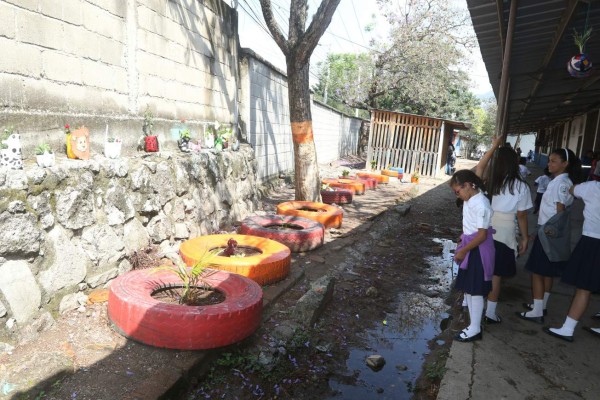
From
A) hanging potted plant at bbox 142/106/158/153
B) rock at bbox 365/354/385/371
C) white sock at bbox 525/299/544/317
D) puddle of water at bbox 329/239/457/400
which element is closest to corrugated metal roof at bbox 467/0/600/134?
white sock at bbox 525/299/544/317

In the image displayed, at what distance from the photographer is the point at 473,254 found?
3.53m

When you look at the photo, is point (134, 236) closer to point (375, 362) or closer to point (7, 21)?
point (7, 21)

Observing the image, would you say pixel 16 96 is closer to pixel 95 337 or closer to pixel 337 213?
pixel 95 337

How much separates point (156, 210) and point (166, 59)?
2201 mm

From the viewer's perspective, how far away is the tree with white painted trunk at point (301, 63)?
24.2 ft

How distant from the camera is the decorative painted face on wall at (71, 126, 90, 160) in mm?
4055

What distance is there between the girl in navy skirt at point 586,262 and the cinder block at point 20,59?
4.86 meters

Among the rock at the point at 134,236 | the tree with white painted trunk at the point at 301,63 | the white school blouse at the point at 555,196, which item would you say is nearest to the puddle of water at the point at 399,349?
the white school blouse at the point at 555,196

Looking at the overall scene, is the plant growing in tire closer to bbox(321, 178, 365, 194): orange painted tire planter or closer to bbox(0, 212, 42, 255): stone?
bbox(0, 212, 42, 255): stone

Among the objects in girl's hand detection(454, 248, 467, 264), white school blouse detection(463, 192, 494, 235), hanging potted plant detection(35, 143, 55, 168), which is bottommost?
girl's hand detection(454, 248, 467, 264)

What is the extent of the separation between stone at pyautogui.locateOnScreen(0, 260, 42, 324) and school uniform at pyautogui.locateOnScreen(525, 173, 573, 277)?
170 inches

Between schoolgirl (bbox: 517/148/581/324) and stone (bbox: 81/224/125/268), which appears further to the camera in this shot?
stone (bbox: 81/224/125/268)

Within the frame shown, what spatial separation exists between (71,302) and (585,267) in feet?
14.6

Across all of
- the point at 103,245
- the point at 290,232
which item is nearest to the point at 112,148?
the point at 103,245
